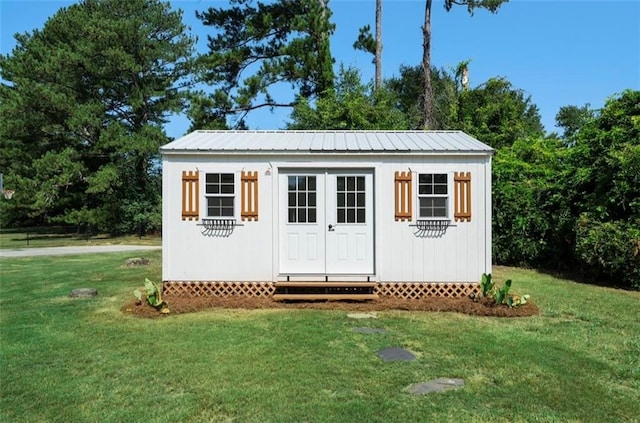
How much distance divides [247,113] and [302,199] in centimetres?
1379

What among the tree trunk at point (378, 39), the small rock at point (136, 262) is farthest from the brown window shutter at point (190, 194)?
the tree trunk at point (378, 39)

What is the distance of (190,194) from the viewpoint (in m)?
7.99

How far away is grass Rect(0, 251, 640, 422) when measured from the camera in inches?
146

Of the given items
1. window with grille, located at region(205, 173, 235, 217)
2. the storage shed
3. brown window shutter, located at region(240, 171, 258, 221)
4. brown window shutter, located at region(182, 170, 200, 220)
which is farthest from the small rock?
brown window shutter, located at region(240, 171, 258, 221)

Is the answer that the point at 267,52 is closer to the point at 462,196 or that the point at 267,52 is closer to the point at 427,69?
the point at 427,69

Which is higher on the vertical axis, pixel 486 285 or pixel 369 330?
pixel 486 285

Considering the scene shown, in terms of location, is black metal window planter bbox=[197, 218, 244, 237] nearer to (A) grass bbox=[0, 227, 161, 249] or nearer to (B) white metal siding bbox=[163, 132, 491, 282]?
(B) white metal siding bbox=[163, 132, 491, 282]

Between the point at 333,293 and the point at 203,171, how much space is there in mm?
3095

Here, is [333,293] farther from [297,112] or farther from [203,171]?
[297,112]

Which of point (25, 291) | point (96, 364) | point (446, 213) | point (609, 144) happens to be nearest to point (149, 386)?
point (96, 364)

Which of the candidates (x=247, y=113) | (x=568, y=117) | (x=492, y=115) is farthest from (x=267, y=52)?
(x=568, y=117)

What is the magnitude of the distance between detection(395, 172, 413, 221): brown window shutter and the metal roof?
0.46 m

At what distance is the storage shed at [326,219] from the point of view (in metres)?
8.02

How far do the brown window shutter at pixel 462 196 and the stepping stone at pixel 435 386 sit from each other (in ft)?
13.5
